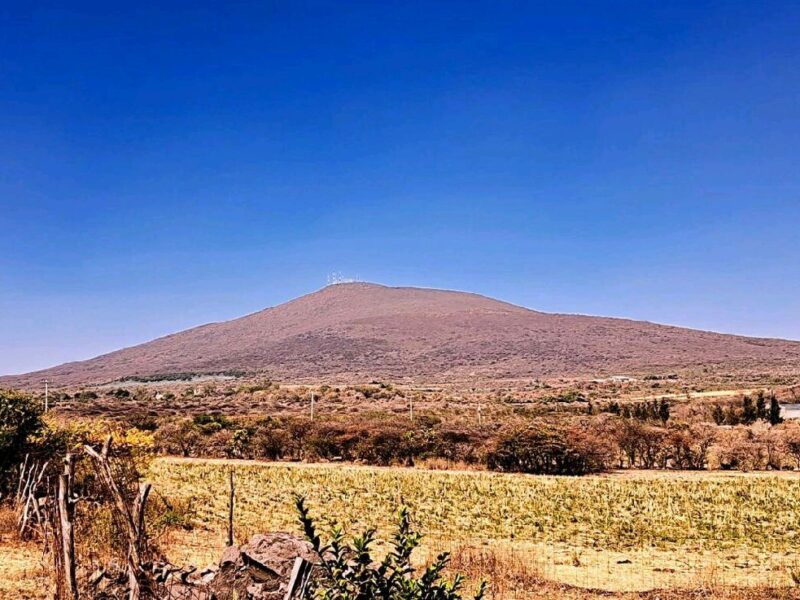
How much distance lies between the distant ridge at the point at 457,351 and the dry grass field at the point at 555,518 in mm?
95387

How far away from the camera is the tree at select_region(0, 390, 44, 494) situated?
48.3 feet

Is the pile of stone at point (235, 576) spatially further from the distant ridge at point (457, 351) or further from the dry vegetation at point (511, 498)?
the distant ridge at point (457, 351)

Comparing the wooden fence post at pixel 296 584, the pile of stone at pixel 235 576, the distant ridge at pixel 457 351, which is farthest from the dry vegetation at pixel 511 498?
the distant ridge at pixel 457 351

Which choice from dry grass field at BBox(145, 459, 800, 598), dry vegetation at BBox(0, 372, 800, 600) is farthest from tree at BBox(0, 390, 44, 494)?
dry grass field at BBox(145, 459, 800, 598)

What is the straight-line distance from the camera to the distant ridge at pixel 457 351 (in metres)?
132

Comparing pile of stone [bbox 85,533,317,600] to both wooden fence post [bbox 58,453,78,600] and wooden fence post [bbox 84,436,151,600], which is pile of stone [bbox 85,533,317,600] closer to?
wooden fence post [bbox 58,453,78,600]

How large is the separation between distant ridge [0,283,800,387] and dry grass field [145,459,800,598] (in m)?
95.4

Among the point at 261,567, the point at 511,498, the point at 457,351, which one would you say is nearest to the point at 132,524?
the point at 261,567

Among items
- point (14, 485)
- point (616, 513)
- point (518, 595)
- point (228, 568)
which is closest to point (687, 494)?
point (616, 513)

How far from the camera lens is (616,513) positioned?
57.3ft

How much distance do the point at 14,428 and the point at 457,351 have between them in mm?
136863

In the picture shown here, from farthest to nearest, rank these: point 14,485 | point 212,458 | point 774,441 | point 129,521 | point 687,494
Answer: point 212,458 < point 774,441 < point 687,494 < point 14,485 < point 129,521

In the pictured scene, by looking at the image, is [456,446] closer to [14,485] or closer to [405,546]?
[14,485]

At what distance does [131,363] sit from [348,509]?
190m
